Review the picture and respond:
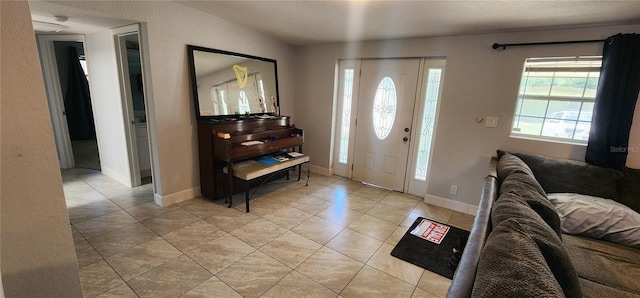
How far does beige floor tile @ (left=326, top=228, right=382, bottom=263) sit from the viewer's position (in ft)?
7.65

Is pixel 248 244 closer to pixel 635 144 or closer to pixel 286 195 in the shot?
pixel 286 195

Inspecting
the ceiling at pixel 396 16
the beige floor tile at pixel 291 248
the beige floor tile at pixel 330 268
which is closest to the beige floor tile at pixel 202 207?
the beige floor tile at pixel 291 248

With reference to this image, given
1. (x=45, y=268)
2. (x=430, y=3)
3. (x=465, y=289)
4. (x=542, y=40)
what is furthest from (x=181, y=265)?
(x=542, y=40)

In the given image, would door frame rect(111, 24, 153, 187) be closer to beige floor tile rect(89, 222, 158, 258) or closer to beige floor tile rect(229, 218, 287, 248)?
beige floor tile rect(89, 222, 158, 258)

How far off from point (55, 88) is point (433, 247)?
542 cm

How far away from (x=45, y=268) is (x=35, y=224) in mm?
161

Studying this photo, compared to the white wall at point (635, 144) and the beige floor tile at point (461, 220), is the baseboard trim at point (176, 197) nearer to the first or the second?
the beige floor tile at point (461, 220)

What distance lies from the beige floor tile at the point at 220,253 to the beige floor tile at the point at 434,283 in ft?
4.68

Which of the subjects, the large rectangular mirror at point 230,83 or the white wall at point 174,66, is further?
the large rectangular mirror at point 230,83

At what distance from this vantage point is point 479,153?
3.07 meters

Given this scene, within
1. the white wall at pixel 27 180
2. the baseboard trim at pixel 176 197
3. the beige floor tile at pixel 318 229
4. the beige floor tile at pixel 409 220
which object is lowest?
the beige floor tile at pixel 318 229

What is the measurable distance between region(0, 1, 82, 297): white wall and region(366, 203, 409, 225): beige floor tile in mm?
2709

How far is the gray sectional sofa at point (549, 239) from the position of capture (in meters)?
0.87

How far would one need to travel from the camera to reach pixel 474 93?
2994 millimetres
